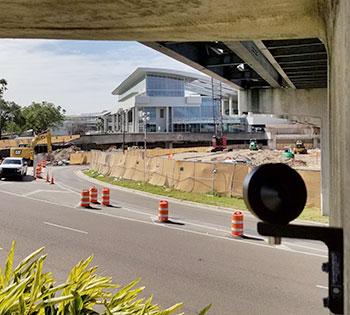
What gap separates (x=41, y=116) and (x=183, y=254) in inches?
4154

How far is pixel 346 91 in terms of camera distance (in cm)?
229

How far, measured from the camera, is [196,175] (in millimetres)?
24906

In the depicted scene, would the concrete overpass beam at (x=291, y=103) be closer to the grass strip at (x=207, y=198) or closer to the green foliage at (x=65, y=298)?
the grass strip at (x=207, y=198)

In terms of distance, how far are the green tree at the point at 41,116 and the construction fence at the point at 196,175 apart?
267 ft

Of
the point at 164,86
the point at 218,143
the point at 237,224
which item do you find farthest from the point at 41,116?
the point at 237,224

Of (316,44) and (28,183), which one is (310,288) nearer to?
(316,44)

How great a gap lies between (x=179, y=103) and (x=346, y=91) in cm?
9889

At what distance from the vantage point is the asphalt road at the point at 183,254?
26.2ft

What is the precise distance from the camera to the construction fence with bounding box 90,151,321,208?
20297 mm

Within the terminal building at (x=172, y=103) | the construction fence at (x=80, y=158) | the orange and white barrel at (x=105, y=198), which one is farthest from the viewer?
the terminal building at (x=172, y=103)

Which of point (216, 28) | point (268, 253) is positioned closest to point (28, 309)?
point (216, 28)

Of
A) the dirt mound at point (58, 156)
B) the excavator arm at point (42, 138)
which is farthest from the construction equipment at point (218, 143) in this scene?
the excavator arm at point (42, 138)

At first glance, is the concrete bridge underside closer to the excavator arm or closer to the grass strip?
the grass strip

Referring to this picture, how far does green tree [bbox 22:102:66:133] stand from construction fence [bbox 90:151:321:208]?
8142cm
